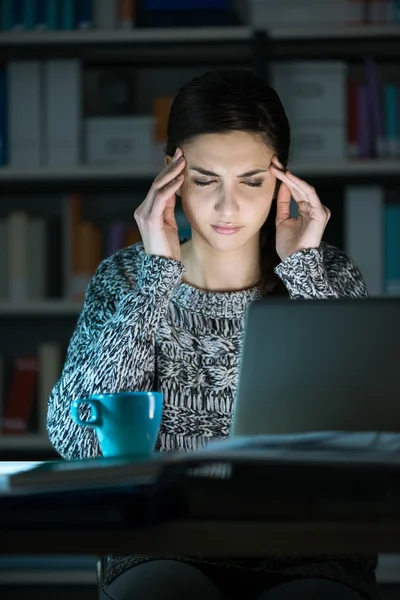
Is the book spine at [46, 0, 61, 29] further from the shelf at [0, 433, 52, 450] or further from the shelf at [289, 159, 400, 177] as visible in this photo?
the shelf at [0, 433, 52, 450]

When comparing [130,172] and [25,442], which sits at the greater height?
[130,172]

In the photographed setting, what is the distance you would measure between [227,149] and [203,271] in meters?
0.21

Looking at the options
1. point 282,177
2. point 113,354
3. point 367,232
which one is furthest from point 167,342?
point 367,232

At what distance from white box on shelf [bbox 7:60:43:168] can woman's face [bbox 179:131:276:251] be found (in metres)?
1.40

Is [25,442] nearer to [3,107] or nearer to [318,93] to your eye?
[3,107]

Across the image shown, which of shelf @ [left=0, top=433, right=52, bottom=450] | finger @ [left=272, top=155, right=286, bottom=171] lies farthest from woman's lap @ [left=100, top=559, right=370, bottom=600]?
shelf @ [left=0, top=433, right=52, bottom=450]

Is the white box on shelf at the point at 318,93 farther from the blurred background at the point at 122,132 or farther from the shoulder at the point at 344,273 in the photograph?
the shoulder at the point at 344,273

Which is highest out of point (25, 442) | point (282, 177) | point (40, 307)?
point (282, 177)

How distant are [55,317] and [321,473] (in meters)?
2.46

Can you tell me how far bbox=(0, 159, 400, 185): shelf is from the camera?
2.85 meters

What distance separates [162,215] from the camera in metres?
1.56

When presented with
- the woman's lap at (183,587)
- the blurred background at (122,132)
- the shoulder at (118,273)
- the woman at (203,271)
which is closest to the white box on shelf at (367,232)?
the blurred background at (122,132)

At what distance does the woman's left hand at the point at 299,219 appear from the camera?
1535 mm

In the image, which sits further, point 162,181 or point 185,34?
point 185,34
